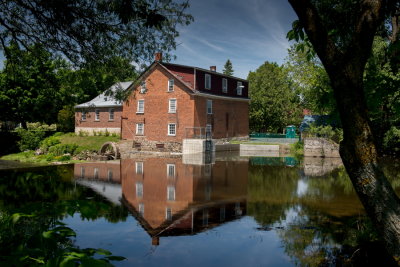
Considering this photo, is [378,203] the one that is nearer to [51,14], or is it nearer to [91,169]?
[51,14]

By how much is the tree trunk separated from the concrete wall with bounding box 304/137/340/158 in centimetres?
2742

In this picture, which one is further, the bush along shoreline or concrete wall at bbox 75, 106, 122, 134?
concrete wall at bbox 75, 106, 122, 134

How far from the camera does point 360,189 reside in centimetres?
467

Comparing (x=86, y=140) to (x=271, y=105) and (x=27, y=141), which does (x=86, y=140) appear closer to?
(x=27, y=141)

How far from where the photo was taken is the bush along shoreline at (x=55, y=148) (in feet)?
93.3

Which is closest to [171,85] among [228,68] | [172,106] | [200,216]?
[172,106]

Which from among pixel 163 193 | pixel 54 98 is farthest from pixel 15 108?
pixel 163 193

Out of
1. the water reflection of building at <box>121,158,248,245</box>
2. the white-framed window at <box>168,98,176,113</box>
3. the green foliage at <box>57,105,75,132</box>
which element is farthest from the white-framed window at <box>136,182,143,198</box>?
the green foliage at <box>57,105,75,132</box>

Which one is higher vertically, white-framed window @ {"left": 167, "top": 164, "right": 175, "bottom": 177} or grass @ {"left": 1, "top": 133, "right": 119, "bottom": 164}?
grass @ {"left": 1, "top": 133, "right": 119, "bottom": 164}

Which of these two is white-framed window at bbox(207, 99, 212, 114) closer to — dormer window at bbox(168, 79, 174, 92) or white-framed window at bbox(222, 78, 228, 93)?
white-framed window at bbox(222, 78, 228, 93)

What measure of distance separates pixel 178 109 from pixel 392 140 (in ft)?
67.8

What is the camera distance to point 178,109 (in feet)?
121

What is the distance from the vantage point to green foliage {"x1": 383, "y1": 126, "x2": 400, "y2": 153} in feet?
95.2

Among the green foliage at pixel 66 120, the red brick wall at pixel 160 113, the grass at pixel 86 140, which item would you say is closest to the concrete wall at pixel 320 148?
the red brick wall at pixel 160 113
